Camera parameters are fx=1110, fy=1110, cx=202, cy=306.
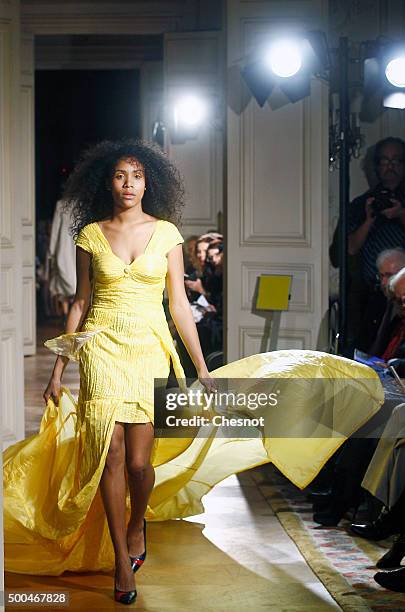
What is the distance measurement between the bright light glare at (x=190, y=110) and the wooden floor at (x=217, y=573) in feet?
11.9

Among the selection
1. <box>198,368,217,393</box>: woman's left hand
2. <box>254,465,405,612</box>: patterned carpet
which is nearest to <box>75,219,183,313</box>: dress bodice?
<box>198,368,217,393</box>: woman's left hand

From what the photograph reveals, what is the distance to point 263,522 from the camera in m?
4.34

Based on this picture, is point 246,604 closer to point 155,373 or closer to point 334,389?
point 155,373

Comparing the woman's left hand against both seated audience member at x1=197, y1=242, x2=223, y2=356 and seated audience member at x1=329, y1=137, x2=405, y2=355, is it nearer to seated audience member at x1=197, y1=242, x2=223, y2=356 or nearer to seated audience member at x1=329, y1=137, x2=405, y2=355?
seated audience member at x1=329, y1=137, x2=405, y2=355

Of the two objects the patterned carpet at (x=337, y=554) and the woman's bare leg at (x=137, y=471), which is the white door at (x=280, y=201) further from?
the woman's bare leg at (x=137, y=471)

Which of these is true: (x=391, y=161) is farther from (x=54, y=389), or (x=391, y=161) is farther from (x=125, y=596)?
(x=125, y=596)

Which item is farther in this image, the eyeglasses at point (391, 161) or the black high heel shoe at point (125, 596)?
the eyeglasses at point (391, 161)

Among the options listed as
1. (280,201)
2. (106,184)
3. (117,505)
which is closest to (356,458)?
(117,505)

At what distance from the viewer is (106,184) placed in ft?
11.8

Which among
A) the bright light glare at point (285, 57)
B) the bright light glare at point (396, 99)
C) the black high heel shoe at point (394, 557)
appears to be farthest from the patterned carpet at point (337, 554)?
the bright light glare at point (285, 57)

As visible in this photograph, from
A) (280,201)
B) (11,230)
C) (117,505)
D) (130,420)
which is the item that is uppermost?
(280,201)

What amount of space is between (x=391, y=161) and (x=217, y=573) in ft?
7.56

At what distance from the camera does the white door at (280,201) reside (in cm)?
531

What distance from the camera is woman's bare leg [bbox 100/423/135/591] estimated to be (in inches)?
134
